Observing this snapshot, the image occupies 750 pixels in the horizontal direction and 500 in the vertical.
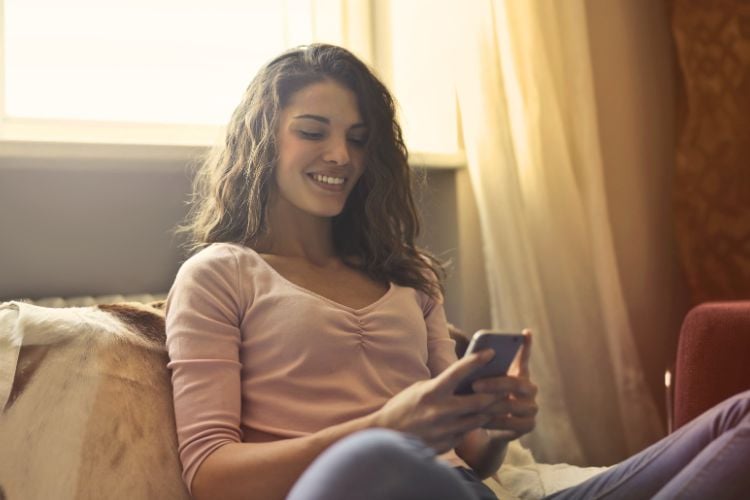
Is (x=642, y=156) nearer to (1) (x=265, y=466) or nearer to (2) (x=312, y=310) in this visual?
(2) (x=312, y=310)

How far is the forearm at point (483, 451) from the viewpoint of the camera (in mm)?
1396

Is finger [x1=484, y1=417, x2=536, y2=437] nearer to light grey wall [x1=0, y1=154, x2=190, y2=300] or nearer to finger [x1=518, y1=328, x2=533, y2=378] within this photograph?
finger [x1=518, y1=328, x2=533, y2=378]

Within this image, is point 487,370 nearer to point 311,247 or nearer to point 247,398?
point 247,398

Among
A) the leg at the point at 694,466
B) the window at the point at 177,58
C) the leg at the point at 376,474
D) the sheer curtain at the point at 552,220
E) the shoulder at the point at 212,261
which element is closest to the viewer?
the leg at the point at 376,474

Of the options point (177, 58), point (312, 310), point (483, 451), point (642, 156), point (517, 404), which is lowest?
point (483, 451)

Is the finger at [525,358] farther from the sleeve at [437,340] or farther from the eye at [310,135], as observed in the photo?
the eye at [310,135]

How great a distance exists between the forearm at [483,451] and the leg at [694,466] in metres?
0.10

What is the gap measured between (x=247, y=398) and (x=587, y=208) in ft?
3.84

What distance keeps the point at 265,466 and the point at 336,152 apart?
491 millimetres

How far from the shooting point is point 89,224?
1.81 metres

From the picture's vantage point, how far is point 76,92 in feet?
6.82

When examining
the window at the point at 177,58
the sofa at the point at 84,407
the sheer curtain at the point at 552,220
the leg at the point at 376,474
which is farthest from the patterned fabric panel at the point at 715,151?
the leg at the point at 376,474

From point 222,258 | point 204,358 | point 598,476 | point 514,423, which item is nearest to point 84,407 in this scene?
point 204,358

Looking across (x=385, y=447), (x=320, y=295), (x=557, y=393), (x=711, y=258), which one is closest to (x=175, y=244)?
(x=320, y=295)
